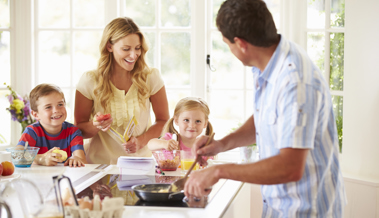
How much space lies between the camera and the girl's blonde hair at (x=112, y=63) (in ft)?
7.65

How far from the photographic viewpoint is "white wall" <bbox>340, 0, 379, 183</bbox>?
101 inches

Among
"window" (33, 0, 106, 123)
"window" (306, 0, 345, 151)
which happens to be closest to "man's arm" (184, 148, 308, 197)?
"window" (306, 0, 345, 151)

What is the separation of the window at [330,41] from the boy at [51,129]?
1.81 m

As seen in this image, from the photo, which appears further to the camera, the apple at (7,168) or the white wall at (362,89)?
the white wall at (362,89)

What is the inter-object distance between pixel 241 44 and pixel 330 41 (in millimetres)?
1962

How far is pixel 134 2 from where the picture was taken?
3637mm

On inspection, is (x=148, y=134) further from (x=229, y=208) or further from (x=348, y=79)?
(x=348, y=79)

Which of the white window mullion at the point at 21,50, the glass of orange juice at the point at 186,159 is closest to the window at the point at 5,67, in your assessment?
the white window mullion at the point at 21,50

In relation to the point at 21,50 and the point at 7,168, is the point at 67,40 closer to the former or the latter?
the point at 21,50

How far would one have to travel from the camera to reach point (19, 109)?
3420 millimetres

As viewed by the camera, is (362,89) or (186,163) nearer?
(186,163)

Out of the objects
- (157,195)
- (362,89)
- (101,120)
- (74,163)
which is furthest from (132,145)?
(362,89)

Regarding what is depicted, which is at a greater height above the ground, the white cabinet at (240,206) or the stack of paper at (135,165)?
the stack of paper at (135,165)

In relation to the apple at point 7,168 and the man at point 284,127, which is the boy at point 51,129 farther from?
the man at point 284,127
